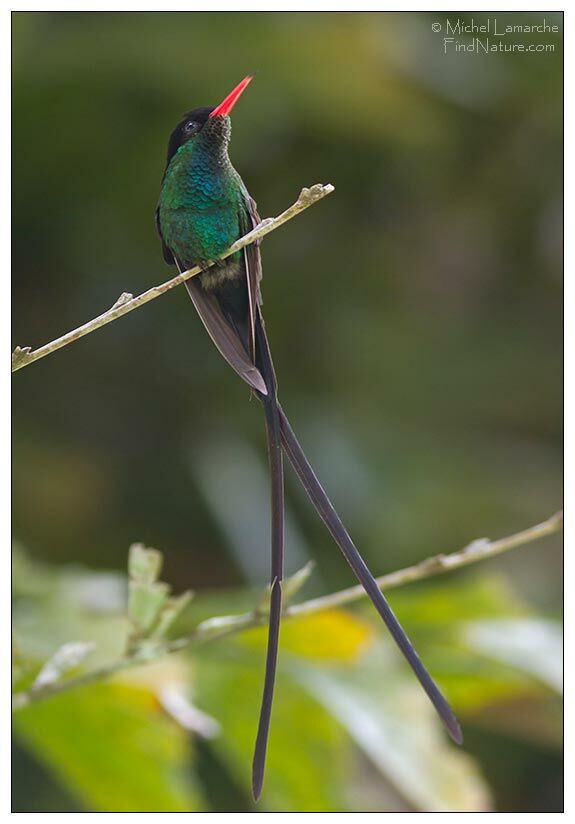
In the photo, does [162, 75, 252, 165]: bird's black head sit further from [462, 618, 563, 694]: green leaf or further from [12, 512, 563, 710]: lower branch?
[462, 618, 563, 694]: green leaf

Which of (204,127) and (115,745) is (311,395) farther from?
(204,127)

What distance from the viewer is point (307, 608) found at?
903 mm

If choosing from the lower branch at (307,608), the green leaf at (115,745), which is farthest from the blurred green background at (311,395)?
the lower branch at (307,608)

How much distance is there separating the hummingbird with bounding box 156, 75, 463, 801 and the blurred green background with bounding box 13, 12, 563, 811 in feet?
1.97

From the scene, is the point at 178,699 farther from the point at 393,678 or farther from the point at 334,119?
the point at 334,119

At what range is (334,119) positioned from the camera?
1.84m

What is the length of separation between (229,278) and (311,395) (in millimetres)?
1273

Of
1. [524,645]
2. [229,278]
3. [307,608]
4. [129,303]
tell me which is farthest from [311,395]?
[129,303]

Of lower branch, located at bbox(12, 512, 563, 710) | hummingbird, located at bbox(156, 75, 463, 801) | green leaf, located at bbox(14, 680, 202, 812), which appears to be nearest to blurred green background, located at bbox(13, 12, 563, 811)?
green leaf, located at bbox(14, 680, 202, 812)

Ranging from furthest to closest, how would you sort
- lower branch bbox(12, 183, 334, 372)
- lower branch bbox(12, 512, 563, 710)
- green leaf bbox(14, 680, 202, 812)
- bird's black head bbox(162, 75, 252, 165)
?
green leaf bbox(14, 680, 202, 812)
lower branch bbox(12, 512, 563, 710)
bird's black head bbox(162, 75, 252, 165)
lower branch bbox(12, 183, 334, 372)

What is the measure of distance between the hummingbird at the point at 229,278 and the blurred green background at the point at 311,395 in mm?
600

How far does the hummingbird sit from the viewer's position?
688 mm

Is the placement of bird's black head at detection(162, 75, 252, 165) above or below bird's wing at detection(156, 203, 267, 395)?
above
